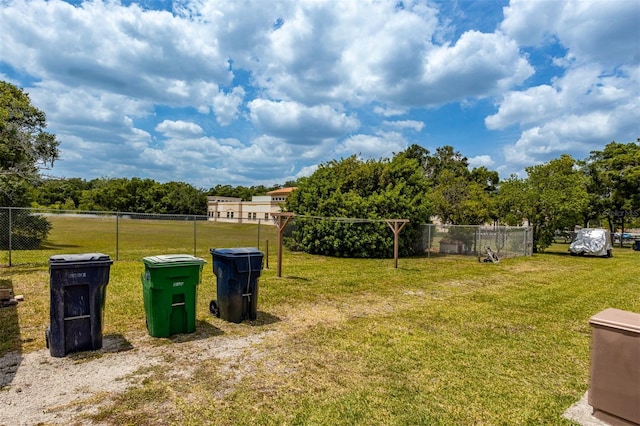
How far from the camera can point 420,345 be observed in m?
4.97

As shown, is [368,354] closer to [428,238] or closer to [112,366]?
[112,366]

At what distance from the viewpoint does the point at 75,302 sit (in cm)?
425

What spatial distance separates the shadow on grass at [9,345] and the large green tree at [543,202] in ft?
71.8

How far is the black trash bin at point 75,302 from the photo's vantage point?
416 centimetres

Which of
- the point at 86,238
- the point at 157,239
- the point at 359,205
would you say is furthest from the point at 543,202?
the point at 86,238

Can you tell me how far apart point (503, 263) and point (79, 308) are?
15617mm

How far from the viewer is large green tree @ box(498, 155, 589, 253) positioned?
2055cm

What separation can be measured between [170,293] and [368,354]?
2.67m

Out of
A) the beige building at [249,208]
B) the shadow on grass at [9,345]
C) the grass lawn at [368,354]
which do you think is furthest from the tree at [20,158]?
the beige building at [249,208]

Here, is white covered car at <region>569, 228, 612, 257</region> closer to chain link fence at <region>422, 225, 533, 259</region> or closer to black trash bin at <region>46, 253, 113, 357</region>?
chain link fence at <region>422, 225, 533, 259</region>

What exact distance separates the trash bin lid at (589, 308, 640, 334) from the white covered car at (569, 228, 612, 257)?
21076 mm

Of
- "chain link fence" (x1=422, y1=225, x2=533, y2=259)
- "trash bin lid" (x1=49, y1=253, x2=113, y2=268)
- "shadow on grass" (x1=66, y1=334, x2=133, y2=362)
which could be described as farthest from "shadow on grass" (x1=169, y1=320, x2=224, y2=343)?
"chain link fence" (x1=422, y1=225, x2=533, y2=259)

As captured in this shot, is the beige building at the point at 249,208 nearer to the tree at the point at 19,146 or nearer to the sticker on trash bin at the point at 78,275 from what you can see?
the tree at the point at 19,146

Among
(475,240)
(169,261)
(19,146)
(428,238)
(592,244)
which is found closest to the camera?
(169,261)
